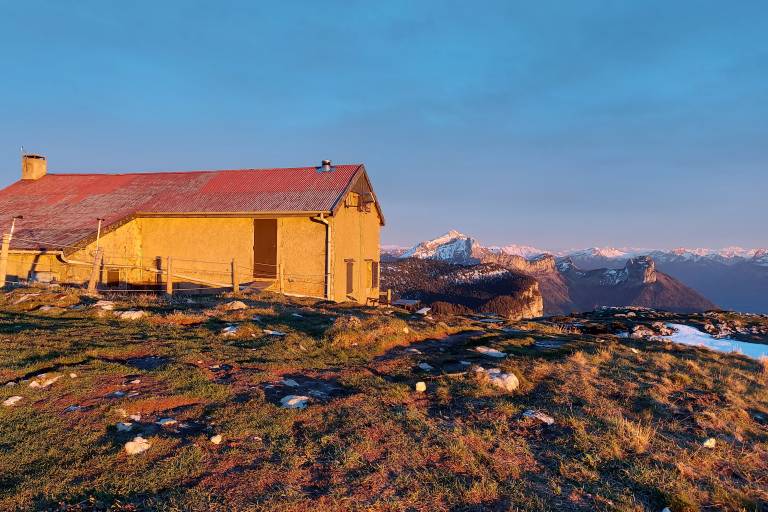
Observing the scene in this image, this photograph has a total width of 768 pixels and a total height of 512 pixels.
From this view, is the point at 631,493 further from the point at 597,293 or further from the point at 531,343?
the point at 597,293

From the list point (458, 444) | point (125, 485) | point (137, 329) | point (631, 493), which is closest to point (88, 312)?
point (137, 329)

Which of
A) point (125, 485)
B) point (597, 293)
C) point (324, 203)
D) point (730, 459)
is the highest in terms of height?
point (324, 203)

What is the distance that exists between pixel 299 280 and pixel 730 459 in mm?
17965

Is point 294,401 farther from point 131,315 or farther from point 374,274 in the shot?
point 374,274

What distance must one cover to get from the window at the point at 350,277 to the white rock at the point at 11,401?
17.8m

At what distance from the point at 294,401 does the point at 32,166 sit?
104 ft

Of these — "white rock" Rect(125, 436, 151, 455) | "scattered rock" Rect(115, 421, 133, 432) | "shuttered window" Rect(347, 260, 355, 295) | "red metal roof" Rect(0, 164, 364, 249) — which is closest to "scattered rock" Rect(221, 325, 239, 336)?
"scattered rock" Rect(115, 421, 133, 432)

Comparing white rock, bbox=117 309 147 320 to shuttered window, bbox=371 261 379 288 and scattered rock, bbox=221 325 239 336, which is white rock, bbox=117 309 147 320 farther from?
shuttered window, bbox=371 261 379 288

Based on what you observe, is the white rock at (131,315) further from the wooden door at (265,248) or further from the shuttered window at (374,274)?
the shuttered window at (374,274)

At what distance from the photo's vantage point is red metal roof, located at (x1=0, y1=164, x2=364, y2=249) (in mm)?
21250

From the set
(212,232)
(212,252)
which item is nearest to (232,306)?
(212,252)

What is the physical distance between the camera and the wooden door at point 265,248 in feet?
70.3

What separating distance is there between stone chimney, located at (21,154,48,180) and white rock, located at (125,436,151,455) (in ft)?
104

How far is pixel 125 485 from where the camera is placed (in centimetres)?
402
